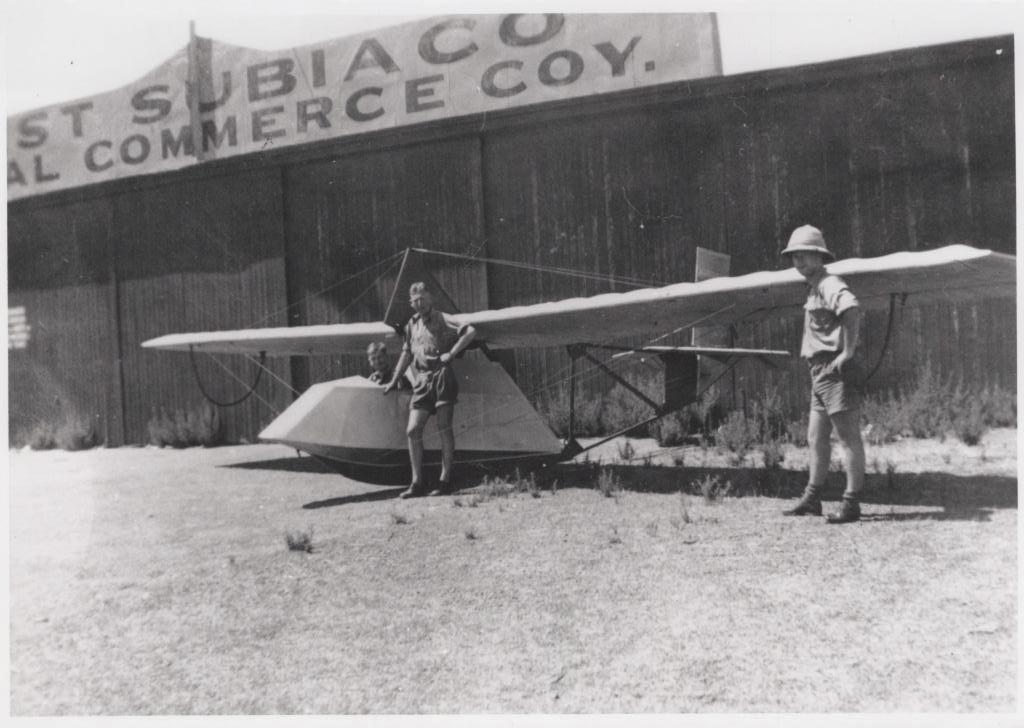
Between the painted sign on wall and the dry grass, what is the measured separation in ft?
29.3

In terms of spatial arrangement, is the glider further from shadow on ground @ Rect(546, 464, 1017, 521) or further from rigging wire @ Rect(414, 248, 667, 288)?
rigging wire @ Rect(414, 248, 667, 288)

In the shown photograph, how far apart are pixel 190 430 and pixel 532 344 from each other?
849 cm

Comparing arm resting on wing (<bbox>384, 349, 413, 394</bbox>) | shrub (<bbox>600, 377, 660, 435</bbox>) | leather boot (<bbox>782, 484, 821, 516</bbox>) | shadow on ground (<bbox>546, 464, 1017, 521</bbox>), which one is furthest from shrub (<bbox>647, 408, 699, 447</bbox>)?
leather boot (<bbox>782, 484, 821, 516</bbox>)

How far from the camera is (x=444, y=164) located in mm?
12844

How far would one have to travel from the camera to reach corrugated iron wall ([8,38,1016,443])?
32.8 feet

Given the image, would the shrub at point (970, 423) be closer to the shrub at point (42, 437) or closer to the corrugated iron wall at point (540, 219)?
the corrugated iron wall at point (540, 219)

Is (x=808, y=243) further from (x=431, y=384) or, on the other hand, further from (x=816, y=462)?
(x=431, y=384)

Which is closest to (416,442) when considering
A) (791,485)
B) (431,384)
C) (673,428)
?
(431,384)

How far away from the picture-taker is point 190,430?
14.3 m

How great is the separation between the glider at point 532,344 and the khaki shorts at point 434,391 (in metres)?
0.49

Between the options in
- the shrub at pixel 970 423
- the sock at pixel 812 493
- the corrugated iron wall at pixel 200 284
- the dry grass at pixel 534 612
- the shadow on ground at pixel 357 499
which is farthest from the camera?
the corrugated iron wall at pixel 200 284

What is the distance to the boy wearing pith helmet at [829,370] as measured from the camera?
15.7 ft

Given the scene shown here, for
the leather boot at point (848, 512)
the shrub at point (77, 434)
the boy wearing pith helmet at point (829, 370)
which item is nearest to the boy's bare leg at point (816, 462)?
the boy wearing pith helmet at point (829, 370)

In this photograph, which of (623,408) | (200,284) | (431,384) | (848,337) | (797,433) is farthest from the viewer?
(200,284)
